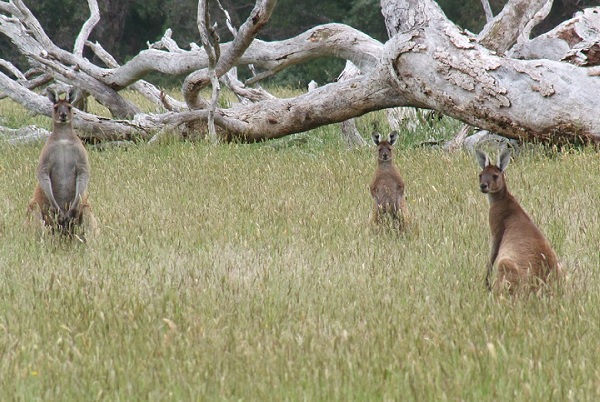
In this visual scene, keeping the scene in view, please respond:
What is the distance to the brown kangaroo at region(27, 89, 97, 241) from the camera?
8.41 m

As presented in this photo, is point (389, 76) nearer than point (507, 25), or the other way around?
point (389, 76)

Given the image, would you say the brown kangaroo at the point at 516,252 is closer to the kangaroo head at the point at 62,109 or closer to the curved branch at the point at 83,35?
the kangaroo head at the point at 62,109

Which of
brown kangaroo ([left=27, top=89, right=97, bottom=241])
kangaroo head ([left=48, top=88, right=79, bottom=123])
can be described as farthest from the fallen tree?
brown kangaroo ([left=27, top=89, right=97, bottom=241])

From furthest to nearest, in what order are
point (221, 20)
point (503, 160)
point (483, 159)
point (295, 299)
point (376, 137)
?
point (221, 20), point (376, 137), point (483, 159), point (503, 160), point (295, 299)

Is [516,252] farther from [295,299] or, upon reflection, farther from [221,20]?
[221,20]

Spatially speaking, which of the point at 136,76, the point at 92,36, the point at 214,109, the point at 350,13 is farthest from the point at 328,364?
the point at 92,36

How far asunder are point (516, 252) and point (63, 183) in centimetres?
465

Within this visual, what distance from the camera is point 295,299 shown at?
6.17 meters

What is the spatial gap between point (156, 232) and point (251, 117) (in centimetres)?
577

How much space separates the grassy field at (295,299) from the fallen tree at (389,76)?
34.6 inches

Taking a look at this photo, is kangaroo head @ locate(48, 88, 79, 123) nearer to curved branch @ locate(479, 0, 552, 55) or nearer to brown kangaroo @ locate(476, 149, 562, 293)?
brown kangaroo @ locate(476, 149, 562, 293)

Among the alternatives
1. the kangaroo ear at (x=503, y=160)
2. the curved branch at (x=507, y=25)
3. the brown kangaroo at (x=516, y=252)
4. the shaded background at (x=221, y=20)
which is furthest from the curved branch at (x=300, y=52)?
the shaded background at (x=221, y=20)

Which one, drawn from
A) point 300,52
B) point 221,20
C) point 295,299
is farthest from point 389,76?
point 221,20

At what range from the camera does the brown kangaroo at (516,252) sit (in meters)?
5.65
